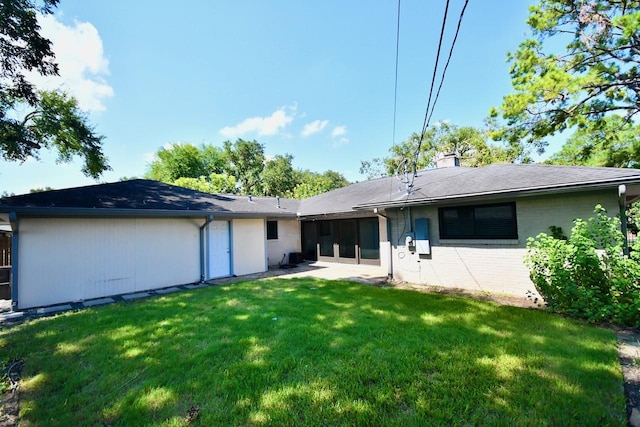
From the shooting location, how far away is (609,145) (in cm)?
1364

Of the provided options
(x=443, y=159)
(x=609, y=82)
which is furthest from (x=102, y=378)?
(x=609, y=82)

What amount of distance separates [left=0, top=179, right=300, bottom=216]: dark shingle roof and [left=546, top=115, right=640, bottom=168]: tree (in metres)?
15.9

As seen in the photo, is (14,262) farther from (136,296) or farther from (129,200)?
(129,200)

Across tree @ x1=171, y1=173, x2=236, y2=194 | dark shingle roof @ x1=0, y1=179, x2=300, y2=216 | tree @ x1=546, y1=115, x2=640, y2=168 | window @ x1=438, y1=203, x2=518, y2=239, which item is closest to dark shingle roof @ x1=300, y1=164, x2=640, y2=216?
window @ x1=438, y1=203, x2=518, y2=239

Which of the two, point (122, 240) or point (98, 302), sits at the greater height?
point (122, 240)

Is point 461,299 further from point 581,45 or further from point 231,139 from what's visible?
point 231,139

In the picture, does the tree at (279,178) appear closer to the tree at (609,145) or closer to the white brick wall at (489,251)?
the white brick wall at (489,251)

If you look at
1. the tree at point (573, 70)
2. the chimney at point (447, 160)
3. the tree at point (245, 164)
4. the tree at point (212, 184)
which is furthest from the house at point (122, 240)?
the tree at point (245, 164)

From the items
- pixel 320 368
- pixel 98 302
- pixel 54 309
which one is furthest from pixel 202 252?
pixel 320 368

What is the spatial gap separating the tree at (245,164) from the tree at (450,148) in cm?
1544

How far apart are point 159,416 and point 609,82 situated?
17097 mm

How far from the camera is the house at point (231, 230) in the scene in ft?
20.1

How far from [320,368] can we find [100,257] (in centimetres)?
758

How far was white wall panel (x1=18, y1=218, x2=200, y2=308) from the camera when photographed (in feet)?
22.0
